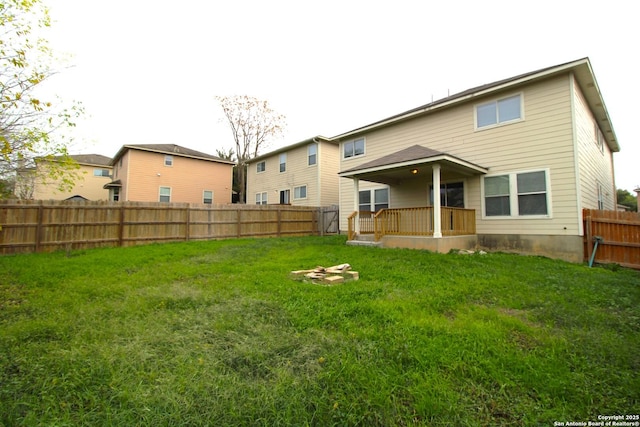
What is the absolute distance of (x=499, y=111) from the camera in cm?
943

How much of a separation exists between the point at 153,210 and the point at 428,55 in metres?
12.9

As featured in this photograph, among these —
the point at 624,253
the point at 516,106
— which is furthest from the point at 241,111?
the point at 624,253

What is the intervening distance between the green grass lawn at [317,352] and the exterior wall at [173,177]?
16.7m

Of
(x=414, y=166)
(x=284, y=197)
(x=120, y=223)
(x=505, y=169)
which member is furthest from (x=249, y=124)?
(x=505, y=169)

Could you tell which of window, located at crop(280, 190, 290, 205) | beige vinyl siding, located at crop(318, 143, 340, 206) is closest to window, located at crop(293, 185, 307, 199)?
window, located at crop(280, 190, 290, 205)

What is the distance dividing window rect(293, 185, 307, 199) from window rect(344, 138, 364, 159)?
5.08 m

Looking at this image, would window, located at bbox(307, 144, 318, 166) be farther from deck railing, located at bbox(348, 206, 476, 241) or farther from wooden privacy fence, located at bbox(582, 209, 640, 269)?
wooden privacy fence, located at bbox(582, 209, 640, 269)

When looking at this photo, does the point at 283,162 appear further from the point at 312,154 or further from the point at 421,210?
the point at 421,210

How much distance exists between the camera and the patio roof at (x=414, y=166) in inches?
336

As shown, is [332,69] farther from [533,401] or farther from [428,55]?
[533,401]

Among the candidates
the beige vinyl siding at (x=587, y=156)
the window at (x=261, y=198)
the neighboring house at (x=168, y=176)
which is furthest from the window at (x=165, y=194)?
the beige vinyl siding at (x=587, y=156)

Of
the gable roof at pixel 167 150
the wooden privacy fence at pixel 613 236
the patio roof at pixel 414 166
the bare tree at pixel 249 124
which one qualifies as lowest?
the wooden privacy fence at pixel 613 236

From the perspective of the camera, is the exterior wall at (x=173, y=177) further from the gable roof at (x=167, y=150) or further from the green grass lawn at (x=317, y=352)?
the green grass lawn at (x=317, y=352)

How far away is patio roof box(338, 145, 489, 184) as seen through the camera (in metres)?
8.52
